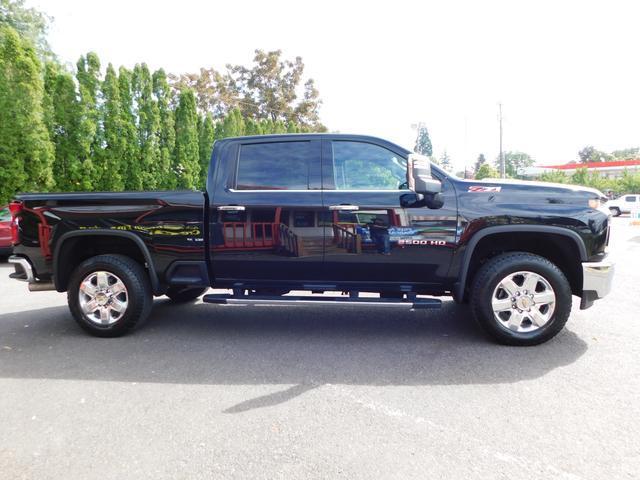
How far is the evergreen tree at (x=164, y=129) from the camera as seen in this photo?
17.5 metres

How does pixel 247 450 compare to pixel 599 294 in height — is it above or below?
below

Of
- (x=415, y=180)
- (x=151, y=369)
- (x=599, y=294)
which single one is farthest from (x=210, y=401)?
(x=599, y=294)

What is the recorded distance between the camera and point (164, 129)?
1786 centimetres

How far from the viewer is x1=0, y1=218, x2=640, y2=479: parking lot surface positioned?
2.33 metres

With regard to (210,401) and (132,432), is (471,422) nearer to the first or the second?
(210,401)

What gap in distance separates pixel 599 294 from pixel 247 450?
337 centimetres

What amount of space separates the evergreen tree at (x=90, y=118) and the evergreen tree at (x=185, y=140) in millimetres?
3832

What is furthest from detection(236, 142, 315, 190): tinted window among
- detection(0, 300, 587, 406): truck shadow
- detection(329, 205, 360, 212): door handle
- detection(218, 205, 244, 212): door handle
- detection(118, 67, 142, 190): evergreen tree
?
detection(118, 67, 142, 190): evergreen tree

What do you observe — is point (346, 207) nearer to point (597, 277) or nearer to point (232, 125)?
point (597, 277)

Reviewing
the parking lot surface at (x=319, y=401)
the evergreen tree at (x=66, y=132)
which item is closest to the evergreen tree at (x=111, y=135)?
the evergreen tree at (x=66, y=132)

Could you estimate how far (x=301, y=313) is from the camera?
523 cm

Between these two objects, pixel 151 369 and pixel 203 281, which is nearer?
pixel 151 369

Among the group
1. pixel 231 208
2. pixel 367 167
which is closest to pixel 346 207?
pixel 367 167

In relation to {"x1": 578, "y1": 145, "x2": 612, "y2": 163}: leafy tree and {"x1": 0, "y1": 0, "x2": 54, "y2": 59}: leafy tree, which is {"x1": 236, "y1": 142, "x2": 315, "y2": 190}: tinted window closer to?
{"x1": 0, "y1": 0, "x2": 54, "y2": 59}: leafy tree
